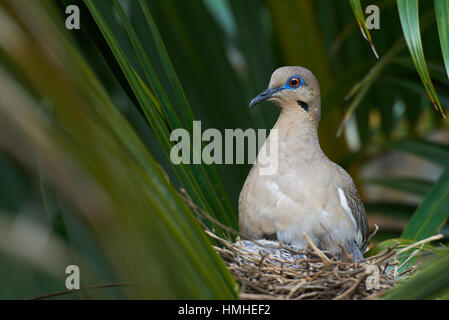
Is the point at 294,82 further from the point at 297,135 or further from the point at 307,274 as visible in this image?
the point at 307,274

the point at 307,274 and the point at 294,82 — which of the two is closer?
the point at 307,274

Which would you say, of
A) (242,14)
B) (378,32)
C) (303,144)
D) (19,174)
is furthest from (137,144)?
(378,32)

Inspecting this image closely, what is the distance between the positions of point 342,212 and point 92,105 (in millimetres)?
1389

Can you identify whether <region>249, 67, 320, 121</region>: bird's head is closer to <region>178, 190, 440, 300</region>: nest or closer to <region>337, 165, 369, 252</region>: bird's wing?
<region>337, 165, 369, 252</region>: bird's wing

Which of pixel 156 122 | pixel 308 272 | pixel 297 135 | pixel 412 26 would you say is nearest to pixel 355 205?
pixel 297 135

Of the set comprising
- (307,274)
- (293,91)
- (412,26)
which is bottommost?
(307,274)

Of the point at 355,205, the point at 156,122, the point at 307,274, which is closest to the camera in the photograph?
the point at 156,122

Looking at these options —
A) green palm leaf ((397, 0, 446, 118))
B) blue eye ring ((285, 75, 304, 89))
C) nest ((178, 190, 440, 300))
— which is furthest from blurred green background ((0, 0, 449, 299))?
blue eye ring ((285, 75, 304, 89))

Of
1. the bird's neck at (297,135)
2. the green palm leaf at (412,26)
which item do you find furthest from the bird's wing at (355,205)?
the green palm leaf at (412,26)

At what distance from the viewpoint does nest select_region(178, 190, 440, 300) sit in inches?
57.5

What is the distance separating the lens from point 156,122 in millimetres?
1218

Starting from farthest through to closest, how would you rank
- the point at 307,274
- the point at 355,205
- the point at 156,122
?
the point at 355,205
the point at 307,274
the point at 156,122

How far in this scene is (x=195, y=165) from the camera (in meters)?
1.45
